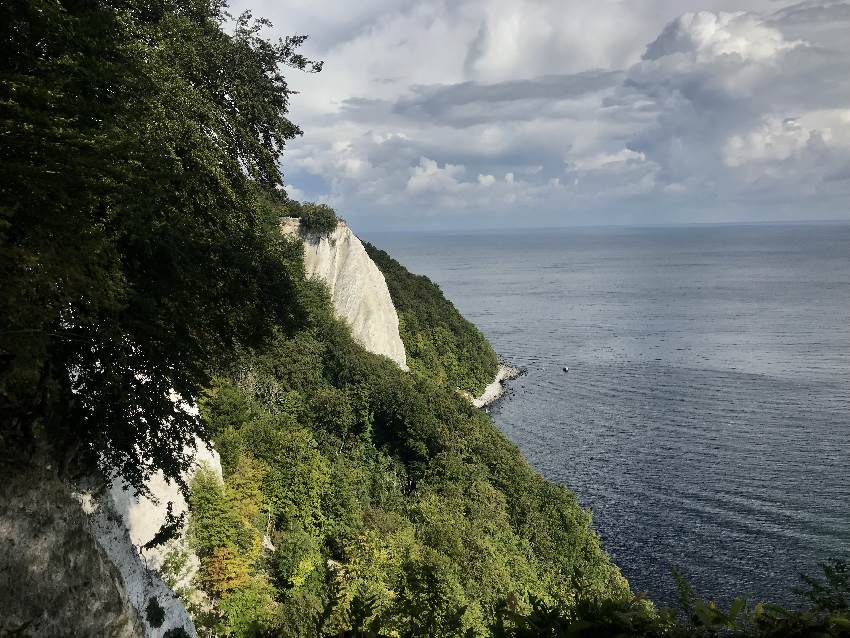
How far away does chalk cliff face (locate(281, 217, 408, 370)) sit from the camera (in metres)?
64.5

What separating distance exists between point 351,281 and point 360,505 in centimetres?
3402

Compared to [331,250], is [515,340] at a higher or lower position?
lower

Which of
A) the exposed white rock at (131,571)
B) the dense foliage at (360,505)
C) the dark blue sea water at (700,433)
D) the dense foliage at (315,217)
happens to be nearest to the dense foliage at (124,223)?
the dense foliage at (360,505)

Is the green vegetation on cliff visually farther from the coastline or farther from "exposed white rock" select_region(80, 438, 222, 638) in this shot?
the coastline

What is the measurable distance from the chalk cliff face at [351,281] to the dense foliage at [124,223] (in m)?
50.8

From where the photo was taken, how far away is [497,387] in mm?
95000

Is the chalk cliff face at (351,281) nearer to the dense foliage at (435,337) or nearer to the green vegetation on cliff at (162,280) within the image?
the dense foliage at (435,337)

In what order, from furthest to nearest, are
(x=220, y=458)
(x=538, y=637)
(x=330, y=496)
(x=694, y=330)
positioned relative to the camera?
(x=694, y=330)
(x=330, y=496)
(x=220, y=458)
(x=538, y=637)

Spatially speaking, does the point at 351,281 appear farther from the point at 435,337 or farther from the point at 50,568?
the point at 50,568

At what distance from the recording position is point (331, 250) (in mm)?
66312

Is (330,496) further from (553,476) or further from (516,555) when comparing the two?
(553,476)

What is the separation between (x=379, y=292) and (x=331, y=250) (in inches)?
383

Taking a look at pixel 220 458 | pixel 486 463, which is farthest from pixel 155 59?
pixel 486 463

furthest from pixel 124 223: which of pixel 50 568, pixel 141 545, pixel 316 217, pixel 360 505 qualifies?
pixel 316 217
